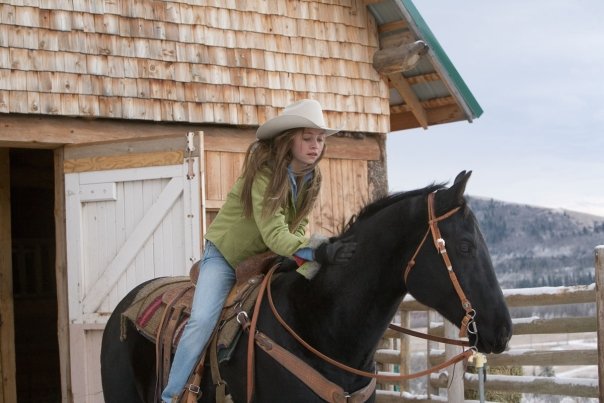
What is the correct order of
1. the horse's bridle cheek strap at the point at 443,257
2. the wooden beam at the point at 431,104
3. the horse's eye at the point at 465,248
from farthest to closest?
1. the wooden beam at the point at 431,104
2. the horse's eye at the point at 465,248
3. the horse's bridle cheek strap at the point at 443,257

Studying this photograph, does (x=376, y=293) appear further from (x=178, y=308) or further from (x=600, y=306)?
(x=600, y=306)

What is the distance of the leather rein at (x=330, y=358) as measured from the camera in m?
3.77

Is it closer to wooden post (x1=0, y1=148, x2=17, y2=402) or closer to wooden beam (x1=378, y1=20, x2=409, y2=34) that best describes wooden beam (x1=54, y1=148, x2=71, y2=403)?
wooden post (x1=0, y1=148, x2=17, y2=402)

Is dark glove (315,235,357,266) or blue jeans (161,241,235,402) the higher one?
dark glove (315,235,357,266)

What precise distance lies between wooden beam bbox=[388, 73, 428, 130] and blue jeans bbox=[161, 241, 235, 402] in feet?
20.1

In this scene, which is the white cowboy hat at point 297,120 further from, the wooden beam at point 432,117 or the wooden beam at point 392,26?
the wooden beam at point 432,117

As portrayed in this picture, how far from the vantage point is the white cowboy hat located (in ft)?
15.1

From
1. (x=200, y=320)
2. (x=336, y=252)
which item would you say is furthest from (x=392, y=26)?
(x=336, y=252)

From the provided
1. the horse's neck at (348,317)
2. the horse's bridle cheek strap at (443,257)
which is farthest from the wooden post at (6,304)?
the horse's bridle cheek strap at (443,257)

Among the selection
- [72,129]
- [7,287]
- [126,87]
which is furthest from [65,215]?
[7,287]

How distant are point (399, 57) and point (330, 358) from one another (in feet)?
20.4

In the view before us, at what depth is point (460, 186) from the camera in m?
3.88

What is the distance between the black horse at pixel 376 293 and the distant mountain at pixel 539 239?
79.6 m

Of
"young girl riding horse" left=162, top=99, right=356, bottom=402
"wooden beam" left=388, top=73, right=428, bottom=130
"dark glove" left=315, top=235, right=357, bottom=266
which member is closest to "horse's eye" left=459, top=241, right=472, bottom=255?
"dark glove" left=315, top=235, right=357, bottom=266
